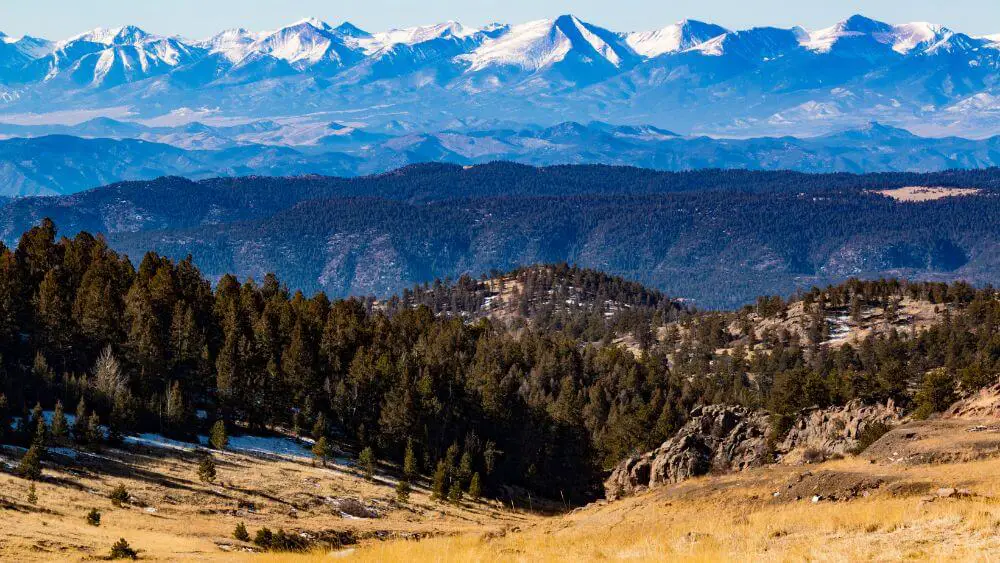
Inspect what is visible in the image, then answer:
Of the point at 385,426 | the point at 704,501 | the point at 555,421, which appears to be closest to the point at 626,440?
the point at 555,421

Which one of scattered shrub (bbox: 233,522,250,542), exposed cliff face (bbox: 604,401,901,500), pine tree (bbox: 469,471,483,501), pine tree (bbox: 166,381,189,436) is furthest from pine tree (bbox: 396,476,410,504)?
scattered shrub (bbox: 233,522,250,542)

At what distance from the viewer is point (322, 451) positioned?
10075cm

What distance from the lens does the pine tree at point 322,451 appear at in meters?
100

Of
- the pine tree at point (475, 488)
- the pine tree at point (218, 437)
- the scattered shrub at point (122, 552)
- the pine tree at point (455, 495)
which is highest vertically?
the scattered shrub at point (122, 552)

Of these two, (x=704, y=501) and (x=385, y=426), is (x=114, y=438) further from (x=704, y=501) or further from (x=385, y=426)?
(x=704, y=501)

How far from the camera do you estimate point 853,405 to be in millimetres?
106250

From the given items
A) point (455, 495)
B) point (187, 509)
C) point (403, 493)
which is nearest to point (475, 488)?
point (455, 495)

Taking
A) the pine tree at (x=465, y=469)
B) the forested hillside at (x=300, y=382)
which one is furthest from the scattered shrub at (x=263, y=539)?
the pine tree at (x=465, y=469)

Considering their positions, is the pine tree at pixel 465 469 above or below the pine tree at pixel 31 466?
below

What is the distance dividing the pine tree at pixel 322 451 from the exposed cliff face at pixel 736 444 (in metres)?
26.5

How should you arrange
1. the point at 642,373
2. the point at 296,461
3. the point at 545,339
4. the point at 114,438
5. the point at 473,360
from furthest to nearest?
the point at 545,339 → the point at 642,373 → the point at 473,360 → the point at 296,461 → the point at 114,438

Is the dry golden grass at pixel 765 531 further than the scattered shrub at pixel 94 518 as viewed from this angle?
No

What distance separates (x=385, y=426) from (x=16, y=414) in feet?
124

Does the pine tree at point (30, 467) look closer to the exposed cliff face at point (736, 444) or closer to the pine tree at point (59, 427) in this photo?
the pine tree at point (59, 427)
